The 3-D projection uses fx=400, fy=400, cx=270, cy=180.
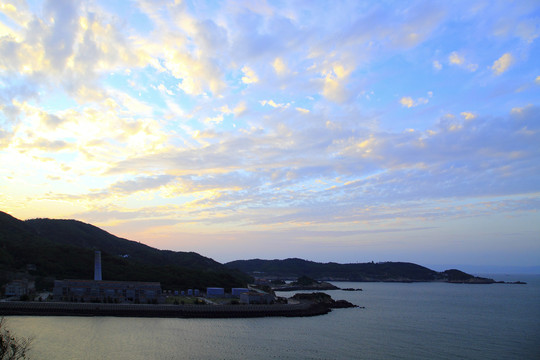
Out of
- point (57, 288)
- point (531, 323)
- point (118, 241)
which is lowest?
point (531, 323)

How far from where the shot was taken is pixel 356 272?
159125mm

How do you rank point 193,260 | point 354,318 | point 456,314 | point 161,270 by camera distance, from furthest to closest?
point 193,260 → point 161,270 → point 456,314 → point 354,318

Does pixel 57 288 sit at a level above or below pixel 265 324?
above

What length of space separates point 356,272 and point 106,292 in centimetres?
12922

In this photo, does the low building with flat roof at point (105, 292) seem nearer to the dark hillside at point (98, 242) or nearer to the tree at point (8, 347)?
the tree at point (8, 347)

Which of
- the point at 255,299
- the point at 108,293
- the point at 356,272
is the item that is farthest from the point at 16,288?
the point at 356,272

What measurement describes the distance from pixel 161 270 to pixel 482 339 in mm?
46361

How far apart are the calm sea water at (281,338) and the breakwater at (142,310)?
187 cm

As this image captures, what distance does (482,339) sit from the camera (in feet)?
105

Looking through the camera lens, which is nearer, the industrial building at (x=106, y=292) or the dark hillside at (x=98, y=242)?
the industrial building at (x=106, y=292)

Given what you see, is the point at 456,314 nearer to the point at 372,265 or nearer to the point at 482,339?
the point at 482,339

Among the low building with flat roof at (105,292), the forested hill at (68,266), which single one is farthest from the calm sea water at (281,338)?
the forested hill at (68,266)

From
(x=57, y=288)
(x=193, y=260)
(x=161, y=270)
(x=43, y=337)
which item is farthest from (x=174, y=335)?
(x=193, y=260)

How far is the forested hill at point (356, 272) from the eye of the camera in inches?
5979
